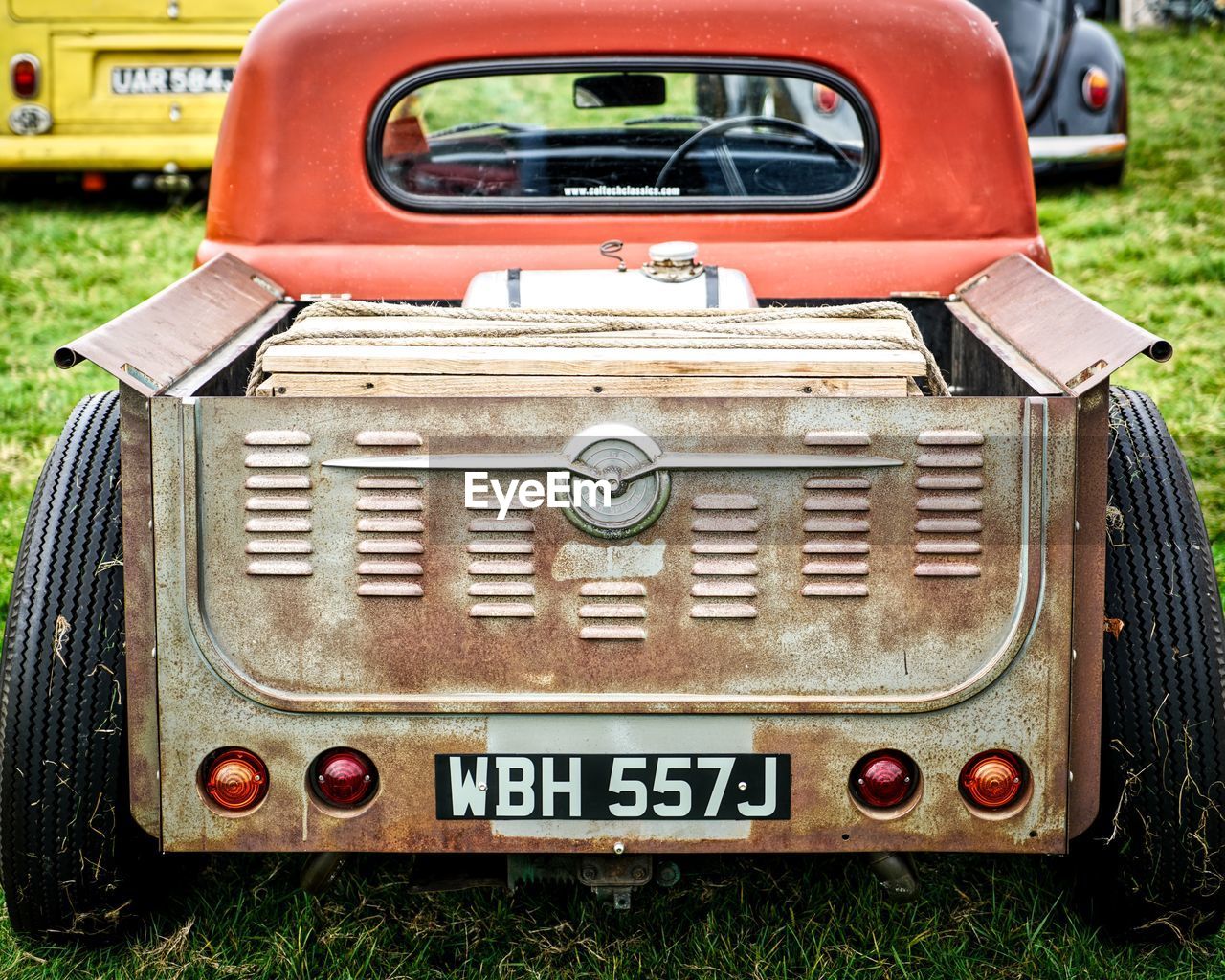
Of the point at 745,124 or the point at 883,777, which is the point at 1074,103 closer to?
the point at 745,124

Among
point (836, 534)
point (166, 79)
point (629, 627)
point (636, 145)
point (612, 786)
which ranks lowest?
point (612, 786)

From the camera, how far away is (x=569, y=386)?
86.6 inches

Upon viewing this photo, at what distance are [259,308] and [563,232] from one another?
2.25 feet

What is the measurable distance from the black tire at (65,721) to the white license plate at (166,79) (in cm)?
614

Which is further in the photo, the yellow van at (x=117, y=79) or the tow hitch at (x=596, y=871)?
the yellow van at (x=117, y=79)

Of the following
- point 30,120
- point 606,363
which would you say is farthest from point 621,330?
point 30,120

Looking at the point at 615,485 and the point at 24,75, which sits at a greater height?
the point at 24,75

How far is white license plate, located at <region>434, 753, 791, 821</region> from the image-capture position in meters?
2.17

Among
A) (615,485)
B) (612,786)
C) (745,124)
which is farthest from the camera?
(745,124)

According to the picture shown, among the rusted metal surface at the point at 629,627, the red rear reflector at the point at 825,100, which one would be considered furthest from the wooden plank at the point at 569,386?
the red rear reflector at the point at 825,100

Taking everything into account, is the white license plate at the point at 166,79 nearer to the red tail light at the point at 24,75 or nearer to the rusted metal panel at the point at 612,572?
the red tail light at the point at 24,75

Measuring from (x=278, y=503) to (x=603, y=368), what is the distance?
1.73 ft

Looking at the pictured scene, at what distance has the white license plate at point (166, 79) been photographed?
7992 millimetres

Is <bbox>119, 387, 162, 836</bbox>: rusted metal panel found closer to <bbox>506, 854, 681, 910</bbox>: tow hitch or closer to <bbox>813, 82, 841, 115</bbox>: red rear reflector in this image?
<bbox>506, 854, 681, 910</bbox>: tow hitch
